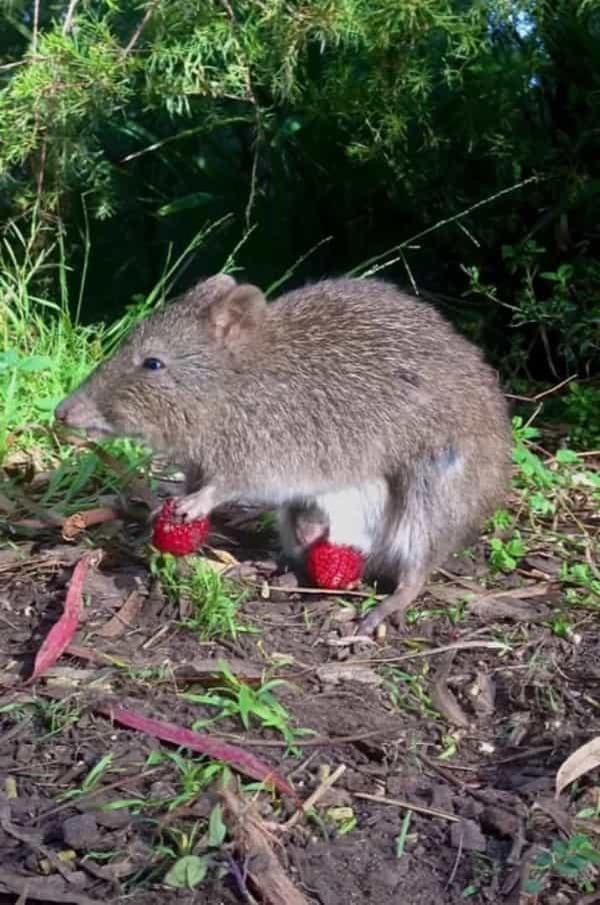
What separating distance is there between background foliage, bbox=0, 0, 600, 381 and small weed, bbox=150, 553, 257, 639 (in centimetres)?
251

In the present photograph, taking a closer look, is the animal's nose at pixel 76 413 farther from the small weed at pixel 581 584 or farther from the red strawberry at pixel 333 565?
the small weed at pixel 581 584

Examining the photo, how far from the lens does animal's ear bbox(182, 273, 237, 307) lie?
446cm

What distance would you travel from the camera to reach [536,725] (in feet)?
12.1

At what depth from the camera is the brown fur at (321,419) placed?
4.36 m

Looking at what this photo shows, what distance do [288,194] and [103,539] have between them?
325cm

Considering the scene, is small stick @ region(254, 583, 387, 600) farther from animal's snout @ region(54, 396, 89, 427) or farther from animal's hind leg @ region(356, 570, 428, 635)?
animal's snout @ region(54, 396, 89, 427)

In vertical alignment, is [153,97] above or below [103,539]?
above

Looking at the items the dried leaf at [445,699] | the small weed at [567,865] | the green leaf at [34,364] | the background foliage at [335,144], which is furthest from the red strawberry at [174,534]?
the background foliage at [335,144]

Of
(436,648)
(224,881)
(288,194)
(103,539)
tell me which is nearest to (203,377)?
(103,539)

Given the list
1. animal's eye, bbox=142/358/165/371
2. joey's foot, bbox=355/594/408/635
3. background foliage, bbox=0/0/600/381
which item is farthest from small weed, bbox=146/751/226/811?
background foliage, bbox=0/0/600/381

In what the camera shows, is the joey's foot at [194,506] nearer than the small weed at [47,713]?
No

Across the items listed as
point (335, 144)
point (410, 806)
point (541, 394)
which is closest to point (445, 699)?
point (410, 806)

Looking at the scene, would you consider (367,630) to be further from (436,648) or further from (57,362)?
(57,362)

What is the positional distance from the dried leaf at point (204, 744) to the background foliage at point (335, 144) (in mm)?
3302
